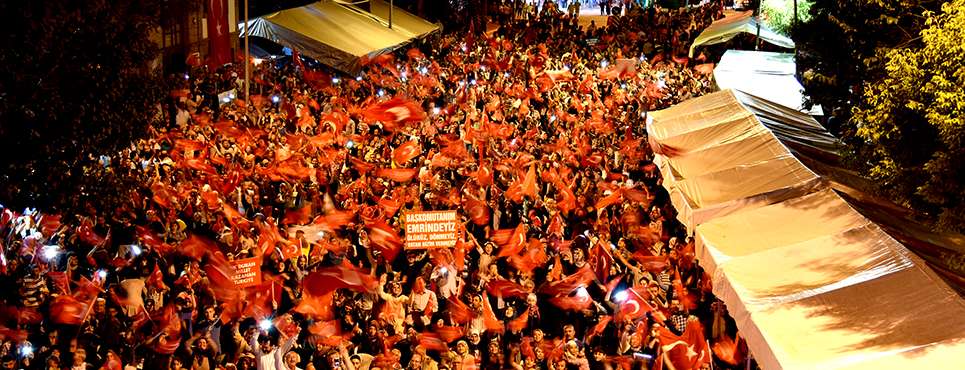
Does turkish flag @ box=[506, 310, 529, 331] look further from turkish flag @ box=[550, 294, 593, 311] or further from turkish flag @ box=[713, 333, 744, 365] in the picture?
turkish flag @ box=[713, 333, 744, 365]

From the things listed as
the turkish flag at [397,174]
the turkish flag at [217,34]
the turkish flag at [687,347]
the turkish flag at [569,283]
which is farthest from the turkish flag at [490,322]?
the turkish flag at [217,34]

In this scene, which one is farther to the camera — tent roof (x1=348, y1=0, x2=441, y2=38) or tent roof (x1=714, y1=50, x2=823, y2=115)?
tent roof (x1=348, y1=0, x2=441, y2=38)

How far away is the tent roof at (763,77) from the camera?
25375 mm

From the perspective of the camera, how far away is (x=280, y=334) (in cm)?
1116

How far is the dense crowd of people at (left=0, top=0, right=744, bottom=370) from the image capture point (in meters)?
Answer: 11.4

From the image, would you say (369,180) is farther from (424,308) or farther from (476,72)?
(476,72)

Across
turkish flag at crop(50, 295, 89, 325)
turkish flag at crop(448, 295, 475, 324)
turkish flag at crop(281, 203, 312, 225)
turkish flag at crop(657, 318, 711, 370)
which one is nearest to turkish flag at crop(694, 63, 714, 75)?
turkish flag at crop(281, 203, 312, 225)

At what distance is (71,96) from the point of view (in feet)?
37.1

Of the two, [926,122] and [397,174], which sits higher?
[926,122]

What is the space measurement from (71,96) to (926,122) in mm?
7981

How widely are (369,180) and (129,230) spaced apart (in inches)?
174

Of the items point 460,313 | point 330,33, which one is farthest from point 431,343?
point 330,33

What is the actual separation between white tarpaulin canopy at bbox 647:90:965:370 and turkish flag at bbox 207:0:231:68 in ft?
34.1

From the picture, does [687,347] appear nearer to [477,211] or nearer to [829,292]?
[829,292]
